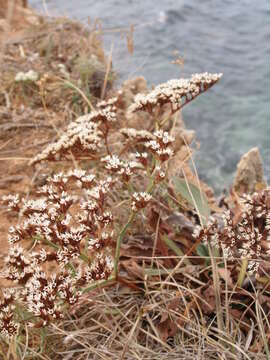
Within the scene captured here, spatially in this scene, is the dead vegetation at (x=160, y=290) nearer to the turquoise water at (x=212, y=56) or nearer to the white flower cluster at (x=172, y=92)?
the white flower cluster at (x=172, y=92)

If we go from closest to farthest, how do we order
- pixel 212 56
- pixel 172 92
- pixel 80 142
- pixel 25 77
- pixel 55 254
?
pixel 55 254
pixel 80 142
pixel 172 92
pixel 25 77
pixel 212 56

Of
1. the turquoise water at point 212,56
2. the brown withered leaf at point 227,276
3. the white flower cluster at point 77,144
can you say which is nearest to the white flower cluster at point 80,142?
the white flower cluster at point 77,144

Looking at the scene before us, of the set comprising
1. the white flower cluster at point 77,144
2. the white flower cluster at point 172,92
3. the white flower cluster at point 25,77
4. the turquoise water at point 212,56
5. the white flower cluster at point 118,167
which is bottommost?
the turquoise water at point 212,56

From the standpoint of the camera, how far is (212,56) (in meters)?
8.64

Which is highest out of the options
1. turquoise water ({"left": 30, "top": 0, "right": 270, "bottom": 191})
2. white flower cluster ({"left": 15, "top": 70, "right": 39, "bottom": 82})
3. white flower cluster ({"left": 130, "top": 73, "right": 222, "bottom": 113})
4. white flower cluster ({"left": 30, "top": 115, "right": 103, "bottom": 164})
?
white flower cluster ({"left": 130, "top": 73, "right": 222, "bottom": 113})

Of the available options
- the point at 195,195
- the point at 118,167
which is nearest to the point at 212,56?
the point at 195,195

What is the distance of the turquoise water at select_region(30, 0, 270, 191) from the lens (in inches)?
269

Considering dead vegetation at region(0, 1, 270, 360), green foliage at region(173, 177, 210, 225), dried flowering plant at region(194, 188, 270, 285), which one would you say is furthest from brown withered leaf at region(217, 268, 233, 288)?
green foliage at region(173, 177, 210, 225)

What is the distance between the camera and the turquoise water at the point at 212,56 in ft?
22.4

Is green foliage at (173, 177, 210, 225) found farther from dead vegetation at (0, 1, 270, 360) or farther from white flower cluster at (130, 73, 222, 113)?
white flower cluster at (130, 73, 222, 113)

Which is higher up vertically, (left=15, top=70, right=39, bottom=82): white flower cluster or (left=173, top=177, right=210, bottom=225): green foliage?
(left=15, top=70, right=39, bottom=82): white flower cluster

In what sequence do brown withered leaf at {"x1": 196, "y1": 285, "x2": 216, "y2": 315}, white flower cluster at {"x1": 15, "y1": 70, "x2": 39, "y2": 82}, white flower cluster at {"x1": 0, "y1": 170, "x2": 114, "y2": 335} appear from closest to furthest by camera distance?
1. white flower cluster at {"x1": 0, "y1": 170, "x2": 114, "y2": 335}
2. brown withered leaf at {"x1": 196, "y1": 285, "x2": 216, "y2": 315}
3. white flower cluster at {"x1": 15, "y1": 70, "x2": 39, "y2": 82}

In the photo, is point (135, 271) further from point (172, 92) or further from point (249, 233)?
point (172, 92)

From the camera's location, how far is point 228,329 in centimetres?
211
